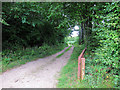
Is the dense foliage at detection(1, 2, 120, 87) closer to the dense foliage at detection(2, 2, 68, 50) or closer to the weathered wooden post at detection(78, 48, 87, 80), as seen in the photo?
the dense foliage at detection(2, 2, 68, 50)

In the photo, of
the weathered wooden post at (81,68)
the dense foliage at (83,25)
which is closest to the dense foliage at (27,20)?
the dense foliage at (83,25)

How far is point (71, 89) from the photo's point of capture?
379 cm

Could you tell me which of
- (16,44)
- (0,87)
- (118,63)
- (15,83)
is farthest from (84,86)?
(16,44)

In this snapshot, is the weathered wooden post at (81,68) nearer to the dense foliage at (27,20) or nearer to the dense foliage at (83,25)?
the dense foliage at (83,25)

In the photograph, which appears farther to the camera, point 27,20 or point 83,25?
point 27,20

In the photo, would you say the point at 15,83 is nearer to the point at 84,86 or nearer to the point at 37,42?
the point at 84,86

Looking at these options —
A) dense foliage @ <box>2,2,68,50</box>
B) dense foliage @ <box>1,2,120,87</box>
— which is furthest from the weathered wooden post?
dense foliage @ <box>2,2,68,50</box>

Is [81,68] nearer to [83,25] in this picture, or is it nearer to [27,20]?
[83,25]

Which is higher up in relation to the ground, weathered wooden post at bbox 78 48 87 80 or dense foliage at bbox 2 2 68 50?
dense foliage at bbox 2 2 68 50

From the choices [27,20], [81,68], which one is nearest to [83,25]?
[81,68]

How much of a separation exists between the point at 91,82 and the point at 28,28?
10991 mm

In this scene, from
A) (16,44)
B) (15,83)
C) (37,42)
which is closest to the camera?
(15,83)

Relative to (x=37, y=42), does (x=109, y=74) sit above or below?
below

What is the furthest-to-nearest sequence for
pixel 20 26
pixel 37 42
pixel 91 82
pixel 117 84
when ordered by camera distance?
1. pixel 37 42
2. pixel 20 26
3. pixel 91 82
4. pixel 117 84
